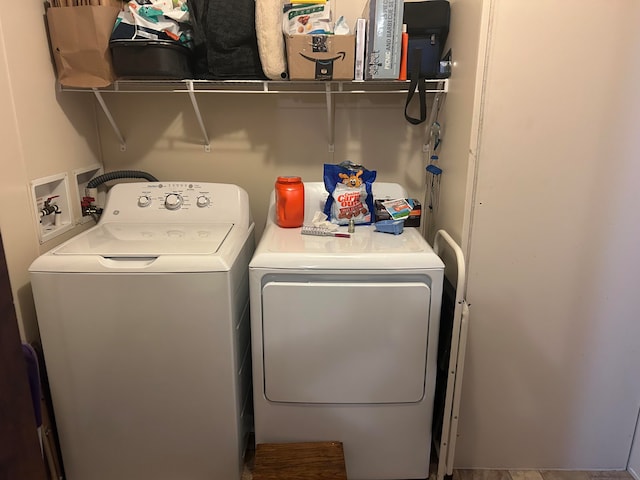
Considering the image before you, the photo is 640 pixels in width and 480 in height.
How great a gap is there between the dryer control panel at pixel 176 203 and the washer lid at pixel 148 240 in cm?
5

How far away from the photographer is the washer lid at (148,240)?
5.03 feet

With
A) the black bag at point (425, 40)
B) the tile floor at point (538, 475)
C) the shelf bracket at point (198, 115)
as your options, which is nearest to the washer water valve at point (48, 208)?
the shelf bracket at point (198, 115)

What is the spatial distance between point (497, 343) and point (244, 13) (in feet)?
5.24

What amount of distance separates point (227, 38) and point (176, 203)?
2.26 feet

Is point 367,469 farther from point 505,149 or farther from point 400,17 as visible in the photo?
point 400,17

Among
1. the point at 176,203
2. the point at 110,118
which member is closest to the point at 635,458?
the point at 176,203

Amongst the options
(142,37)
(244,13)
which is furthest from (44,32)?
(244,13)

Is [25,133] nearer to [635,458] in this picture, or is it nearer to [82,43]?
[82,43]

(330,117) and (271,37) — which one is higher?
(271,37)

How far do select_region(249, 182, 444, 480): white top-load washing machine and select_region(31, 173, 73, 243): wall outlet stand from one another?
84 centimetres

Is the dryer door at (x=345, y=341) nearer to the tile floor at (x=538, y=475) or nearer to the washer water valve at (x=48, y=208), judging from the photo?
the tile floor at (x=538, y=475)

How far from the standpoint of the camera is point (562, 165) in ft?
5.08

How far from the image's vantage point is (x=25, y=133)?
5.34ft

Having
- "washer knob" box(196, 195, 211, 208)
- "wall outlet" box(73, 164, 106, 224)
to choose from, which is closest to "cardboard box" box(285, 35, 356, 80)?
"washer knob" box(196, 195, 211, 208)
